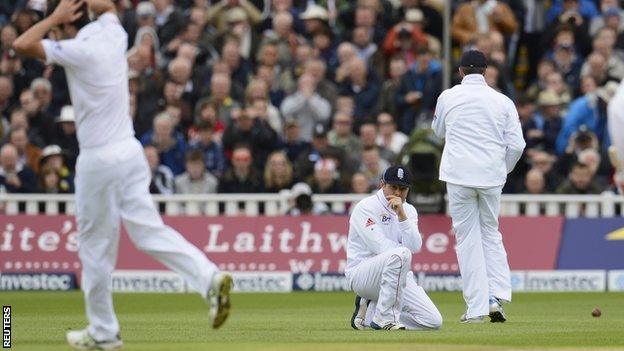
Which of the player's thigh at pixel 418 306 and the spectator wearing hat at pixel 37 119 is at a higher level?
the spectator wearing hat at pixel 37 119

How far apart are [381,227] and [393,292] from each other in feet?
2.33

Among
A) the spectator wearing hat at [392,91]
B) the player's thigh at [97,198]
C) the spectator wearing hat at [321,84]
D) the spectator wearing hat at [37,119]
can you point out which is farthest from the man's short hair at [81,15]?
the spectator wearing hat at [37,119]

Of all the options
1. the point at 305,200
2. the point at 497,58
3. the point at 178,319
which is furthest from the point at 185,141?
the point at 178,319

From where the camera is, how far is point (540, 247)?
23.7m

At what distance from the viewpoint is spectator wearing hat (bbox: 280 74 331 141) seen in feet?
86.3

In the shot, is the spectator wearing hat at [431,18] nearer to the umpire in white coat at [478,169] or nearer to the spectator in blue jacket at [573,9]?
the spectator in blue jacket at [573,9]

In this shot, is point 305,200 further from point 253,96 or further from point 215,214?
point 253,96

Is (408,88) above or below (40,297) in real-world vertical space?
above

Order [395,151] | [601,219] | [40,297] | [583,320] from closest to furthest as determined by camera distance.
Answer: [583,320]
[40,297]
[601,219]
[395,151]

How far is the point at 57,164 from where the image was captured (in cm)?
2517

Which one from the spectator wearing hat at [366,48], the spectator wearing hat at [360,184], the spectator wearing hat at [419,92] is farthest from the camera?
the spectator wearing hat at [366,48]

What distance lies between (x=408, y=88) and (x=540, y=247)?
4043 mm

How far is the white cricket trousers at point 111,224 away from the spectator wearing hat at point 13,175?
1351 cm

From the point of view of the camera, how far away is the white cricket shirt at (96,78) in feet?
38.6
